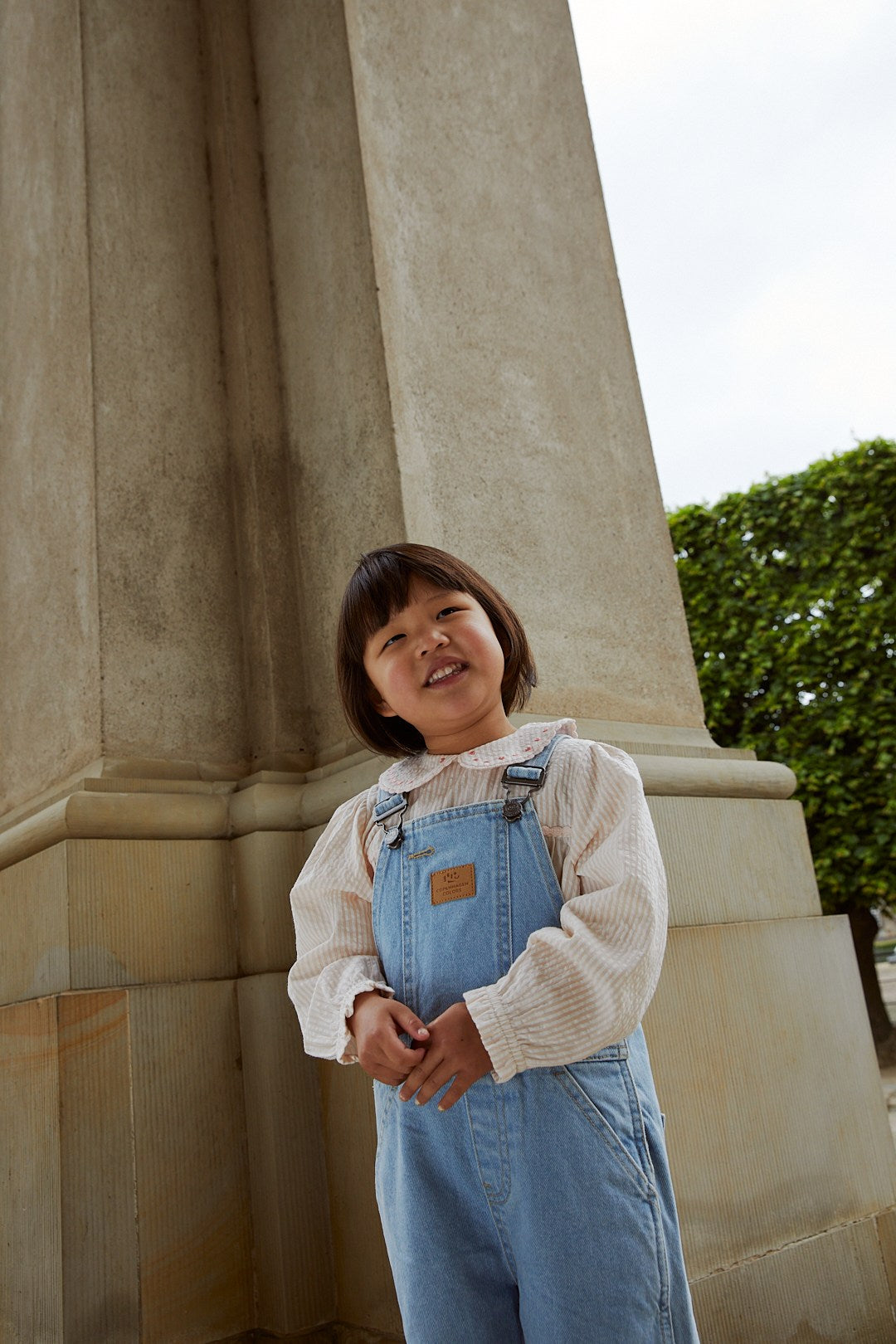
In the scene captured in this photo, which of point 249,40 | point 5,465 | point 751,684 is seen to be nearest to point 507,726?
point 5,465

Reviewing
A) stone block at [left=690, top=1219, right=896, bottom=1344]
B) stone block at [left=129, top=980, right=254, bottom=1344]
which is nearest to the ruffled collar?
stone block at [left=129, top=980, right=254, bottom=1344]

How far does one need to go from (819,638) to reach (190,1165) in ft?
25.1

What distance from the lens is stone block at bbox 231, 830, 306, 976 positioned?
2240 mm

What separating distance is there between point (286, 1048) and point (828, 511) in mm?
7696

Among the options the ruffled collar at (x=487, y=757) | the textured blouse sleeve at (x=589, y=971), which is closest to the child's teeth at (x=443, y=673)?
the ruffled collar at (x=487, y=757)

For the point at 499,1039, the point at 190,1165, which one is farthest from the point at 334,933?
the point at 190,1165

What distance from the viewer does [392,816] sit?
1525 millimetres

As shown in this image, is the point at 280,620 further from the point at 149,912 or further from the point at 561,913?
the point at 561,913

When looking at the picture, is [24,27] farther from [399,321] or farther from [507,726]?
[507,726]

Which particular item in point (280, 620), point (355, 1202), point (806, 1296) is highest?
point (280, 620)

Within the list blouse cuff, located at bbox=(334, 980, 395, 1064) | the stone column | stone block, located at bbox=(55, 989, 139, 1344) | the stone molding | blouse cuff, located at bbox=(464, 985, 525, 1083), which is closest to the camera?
blouse cuff, located at bbox=(464, 985, 525, 1083)

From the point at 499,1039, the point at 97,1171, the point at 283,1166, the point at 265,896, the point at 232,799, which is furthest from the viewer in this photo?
the point at 232,799

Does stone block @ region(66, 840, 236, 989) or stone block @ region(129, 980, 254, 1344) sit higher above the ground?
stone block @ region(66, 840, 236, 989)

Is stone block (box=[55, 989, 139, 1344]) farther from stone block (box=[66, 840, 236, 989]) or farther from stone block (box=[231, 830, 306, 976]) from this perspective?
stone block (box=[231, 830, 306, 976])
